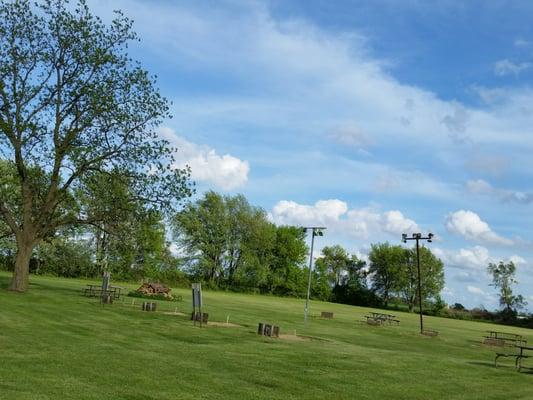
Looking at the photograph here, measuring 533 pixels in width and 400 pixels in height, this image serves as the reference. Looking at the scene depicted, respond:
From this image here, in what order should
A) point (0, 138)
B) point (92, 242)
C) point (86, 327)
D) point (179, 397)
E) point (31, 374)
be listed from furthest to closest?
1. point (92, 242)
2. point (0, 138)
3. point (86, 327)
4. point (31, 374)
5. point (179, 397)

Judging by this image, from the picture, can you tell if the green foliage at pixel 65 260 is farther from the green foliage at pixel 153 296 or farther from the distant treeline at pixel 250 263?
the green foliage at pixel 153 296

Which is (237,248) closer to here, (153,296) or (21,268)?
(153,296)

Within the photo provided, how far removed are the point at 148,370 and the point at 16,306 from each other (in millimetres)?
14608

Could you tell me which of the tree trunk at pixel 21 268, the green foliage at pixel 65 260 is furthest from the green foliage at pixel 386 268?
the tree trunk at pixel 21 268

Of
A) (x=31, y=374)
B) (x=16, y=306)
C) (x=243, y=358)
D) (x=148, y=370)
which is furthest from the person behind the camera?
(x=16, y=306)

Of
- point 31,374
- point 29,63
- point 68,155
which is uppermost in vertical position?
point 29,63

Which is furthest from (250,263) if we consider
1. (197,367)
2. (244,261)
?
(197,367)

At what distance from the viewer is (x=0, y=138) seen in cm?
3269

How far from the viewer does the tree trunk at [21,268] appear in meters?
32.3

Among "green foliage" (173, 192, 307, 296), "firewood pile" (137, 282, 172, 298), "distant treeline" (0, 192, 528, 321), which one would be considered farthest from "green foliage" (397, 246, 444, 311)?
"firewood pile" (137, 282, 172, 298)

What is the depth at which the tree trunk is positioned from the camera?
32.3 m

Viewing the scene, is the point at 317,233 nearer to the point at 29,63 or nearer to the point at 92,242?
the point at 29,63

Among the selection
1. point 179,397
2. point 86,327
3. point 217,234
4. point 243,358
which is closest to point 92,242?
point 217,234

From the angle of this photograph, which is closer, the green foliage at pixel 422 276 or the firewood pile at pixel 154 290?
the firewood pile at pixel 154 290
